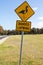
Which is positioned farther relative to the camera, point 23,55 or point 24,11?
point 23,55

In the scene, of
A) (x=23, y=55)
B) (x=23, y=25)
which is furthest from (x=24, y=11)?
(x=23, y=55)

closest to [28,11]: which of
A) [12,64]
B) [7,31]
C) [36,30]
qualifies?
[12,64]

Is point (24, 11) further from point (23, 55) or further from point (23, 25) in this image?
point (23, 55)

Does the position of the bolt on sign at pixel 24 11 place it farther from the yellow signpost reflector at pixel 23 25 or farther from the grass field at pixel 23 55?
the grass field at pixel 23 55

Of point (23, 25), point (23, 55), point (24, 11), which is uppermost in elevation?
point (24, 11)

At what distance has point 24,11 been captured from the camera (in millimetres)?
9617

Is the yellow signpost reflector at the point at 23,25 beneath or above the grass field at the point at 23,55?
above

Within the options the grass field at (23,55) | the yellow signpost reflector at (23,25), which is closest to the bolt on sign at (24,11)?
the yellow signpost reflector at (23,25)

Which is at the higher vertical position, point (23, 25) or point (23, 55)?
point (23, 25)

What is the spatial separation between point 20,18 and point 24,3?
68cm

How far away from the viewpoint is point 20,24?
9672 mm

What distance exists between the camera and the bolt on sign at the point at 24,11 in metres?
9.60

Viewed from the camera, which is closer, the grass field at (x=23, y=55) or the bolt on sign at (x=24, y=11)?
the bolt on sign at (x=24, y=11)

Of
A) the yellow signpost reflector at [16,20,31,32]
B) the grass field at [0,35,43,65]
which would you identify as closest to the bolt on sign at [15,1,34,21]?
the yellow signpost reflector at [16,20,31,32]
